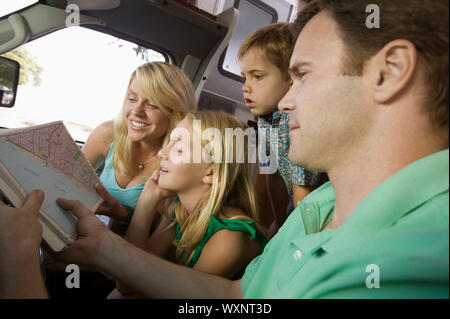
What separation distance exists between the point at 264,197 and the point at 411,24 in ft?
7.54

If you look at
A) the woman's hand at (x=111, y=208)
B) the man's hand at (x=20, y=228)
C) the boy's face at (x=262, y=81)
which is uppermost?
the boy's face at (x=262, y=81)

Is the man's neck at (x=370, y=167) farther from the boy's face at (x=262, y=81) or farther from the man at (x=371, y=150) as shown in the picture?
the boy's face at (x=262, y=81)

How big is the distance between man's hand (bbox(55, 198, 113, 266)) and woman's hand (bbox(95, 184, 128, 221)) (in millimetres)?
479

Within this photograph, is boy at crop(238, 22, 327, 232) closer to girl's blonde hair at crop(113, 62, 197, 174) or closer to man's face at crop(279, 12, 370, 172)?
girl's blonde hair at crop(113, 62, 197, 174)

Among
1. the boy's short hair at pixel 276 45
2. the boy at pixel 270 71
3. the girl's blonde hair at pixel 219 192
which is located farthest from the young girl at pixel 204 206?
the boy's short hair at pixel 276 45

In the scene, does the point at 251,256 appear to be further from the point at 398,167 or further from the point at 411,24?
the point at 411,24

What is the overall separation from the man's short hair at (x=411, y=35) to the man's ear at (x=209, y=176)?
0.86 metres

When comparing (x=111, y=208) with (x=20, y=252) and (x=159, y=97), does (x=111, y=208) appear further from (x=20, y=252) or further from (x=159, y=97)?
(x=20, y=252)

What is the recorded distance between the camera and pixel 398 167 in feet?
1.93

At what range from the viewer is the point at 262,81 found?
1943 millimetres

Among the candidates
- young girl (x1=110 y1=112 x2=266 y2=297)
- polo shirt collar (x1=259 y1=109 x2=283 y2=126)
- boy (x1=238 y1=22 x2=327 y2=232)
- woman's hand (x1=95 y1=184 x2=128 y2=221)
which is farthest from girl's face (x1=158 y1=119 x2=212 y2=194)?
polo shirt collar (x1=259 y1=109 x2=283 y2=126)

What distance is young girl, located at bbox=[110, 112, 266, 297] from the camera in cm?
122

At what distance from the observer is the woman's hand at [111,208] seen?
1.53 m

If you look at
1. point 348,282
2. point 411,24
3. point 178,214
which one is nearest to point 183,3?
point 178,214
